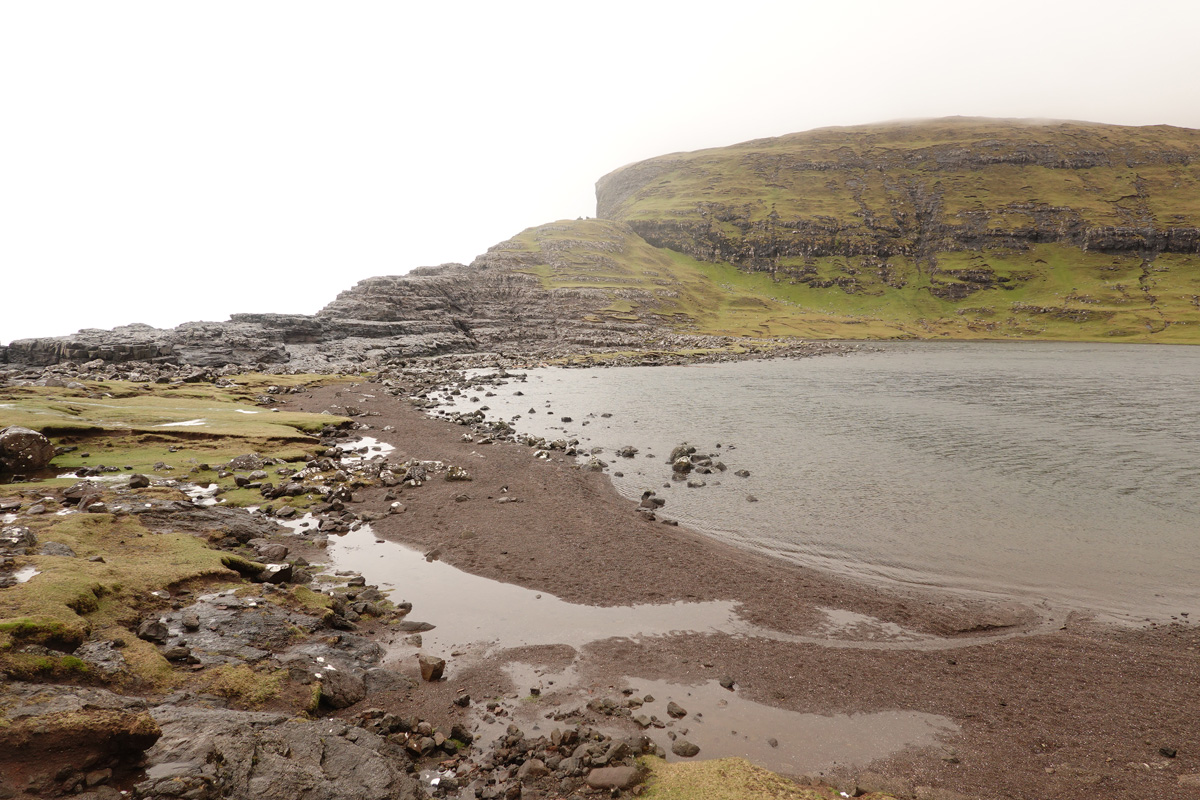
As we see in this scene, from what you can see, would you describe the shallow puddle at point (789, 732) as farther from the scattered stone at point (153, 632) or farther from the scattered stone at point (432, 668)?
the scattered stone at point (153, 632)

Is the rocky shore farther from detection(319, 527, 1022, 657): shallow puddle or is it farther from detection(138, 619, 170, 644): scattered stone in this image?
detection(319, 527, 1022, 657): shallow puddle

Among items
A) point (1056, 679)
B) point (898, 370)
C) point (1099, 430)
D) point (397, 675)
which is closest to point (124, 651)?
point (397, 675)

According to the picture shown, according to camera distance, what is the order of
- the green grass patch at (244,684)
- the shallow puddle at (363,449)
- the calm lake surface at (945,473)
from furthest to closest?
the shallow puddle at (363,449) → the calm lake surface at (945,473) → the green grass patch at (244,684)

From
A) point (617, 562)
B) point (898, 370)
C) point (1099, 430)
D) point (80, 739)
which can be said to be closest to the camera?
point (80, 739)

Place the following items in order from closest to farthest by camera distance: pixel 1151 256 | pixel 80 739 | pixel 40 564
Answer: pixel 80 739
pixel 40 564
pixel 1151 256

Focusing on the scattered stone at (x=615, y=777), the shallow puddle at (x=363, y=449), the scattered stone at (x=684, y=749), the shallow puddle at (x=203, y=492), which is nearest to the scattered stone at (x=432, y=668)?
the scattered stone at (x=615, y=777)

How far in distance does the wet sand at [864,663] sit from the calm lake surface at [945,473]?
10.1 feet

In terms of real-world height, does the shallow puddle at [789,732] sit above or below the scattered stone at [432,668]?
below

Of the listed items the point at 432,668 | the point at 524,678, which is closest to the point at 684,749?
the point at 524,678

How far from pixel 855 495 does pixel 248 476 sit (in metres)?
33.4

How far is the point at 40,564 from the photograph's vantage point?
1317 centimetres

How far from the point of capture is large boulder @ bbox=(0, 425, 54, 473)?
24.5 metres

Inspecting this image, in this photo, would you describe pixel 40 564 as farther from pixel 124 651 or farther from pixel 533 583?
pixel 533 583

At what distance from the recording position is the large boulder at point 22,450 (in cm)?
2455
